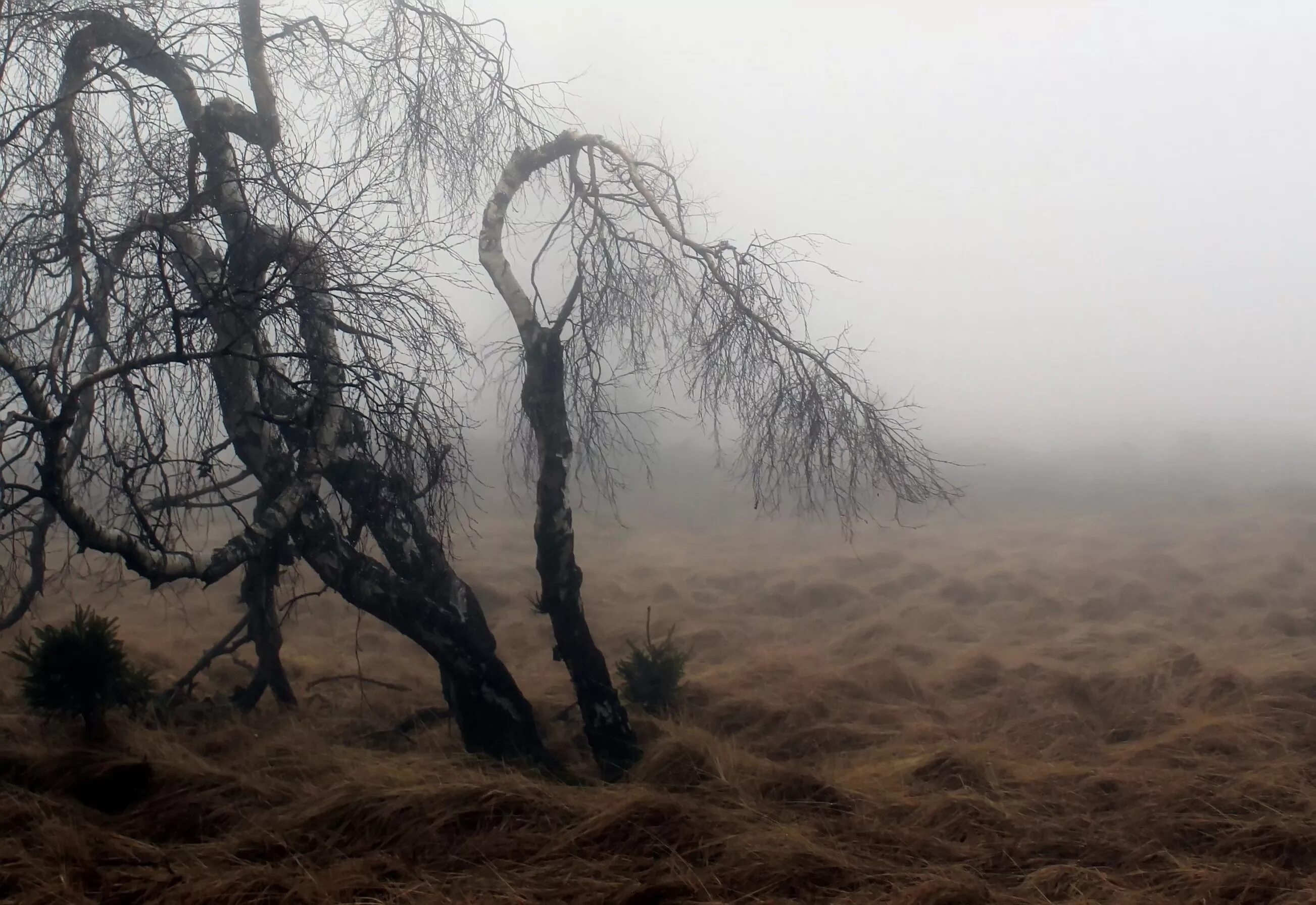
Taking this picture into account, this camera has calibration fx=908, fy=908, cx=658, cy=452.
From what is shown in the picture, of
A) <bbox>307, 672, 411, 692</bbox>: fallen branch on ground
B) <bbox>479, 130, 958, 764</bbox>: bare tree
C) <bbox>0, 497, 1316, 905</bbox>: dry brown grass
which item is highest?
<bbox>479, 130, 958, 764</bbox>: bare tree

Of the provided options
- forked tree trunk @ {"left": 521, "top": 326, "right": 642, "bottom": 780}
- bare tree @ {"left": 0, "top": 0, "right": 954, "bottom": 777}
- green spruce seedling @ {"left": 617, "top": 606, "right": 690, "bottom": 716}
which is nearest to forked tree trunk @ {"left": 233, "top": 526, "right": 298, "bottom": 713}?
bare tree @ {"left": 0, "top": 0, "right": 954, "bottom": 777}

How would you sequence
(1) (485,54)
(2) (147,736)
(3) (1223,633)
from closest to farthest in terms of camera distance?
(2) (147,736) → (1) (485,54) → (3) (1223,633)

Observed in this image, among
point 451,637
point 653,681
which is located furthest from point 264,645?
point 653,681

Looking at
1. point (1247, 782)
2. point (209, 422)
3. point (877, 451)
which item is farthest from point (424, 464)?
point (1247, 782)

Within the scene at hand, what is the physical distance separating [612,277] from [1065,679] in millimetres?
3973

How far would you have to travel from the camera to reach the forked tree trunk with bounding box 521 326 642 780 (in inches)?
200

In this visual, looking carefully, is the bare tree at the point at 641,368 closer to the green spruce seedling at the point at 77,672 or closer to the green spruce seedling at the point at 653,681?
the green spruce seedling at the point at 653,681

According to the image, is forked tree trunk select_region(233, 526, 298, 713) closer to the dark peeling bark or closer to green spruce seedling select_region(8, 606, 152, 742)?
green spruce seedling select_region(8, 606, 152, 742)

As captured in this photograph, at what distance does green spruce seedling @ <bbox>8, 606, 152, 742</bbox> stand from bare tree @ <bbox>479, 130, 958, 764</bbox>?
239 centimetres

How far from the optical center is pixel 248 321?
3.97 metres

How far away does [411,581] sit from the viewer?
16.6ft

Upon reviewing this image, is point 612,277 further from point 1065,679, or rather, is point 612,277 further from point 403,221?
point 1065,679

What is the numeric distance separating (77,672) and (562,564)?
2645 mm

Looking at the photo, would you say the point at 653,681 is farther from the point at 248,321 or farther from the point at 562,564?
the point at 248,321
